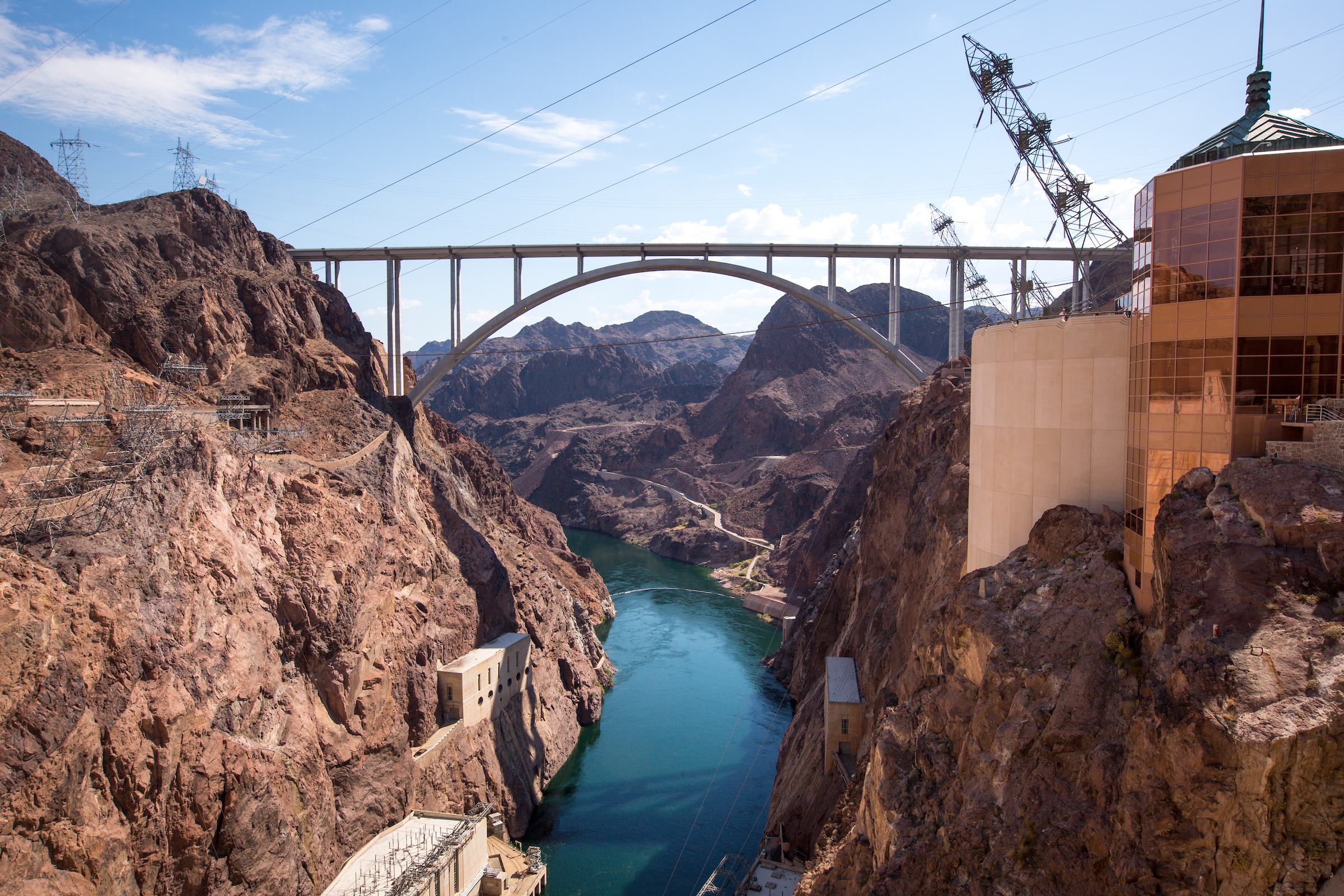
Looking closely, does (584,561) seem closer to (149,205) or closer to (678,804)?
(678,804)

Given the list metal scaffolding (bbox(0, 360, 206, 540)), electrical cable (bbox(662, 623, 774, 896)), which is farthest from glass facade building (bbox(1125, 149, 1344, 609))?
metal scaffolding (bbox(0, 360, 206, 540))

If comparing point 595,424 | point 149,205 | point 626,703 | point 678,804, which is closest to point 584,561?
point 626,703

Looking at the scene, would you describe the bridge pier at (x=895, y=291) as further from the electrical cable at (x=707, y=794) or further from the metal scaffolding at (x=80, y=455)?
the metal scaffolding at (x=80, y=455)

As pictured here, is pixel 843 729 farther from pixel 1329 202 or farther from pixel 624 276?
pixel 624 276

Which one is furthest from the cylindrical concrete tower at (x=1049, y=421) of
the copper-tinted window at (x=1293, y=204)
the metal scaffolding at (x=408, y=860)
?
the metal scaffolding at (x=408, y=860)

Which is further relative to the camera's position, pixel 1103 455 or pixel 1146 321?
pixel 1103 455

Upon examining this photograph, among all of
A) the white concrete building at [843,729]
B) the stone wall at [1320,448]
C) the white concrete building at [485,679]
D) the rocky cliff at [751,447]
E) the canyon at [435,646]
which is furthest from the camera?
the rocky cliff at [751,447]
